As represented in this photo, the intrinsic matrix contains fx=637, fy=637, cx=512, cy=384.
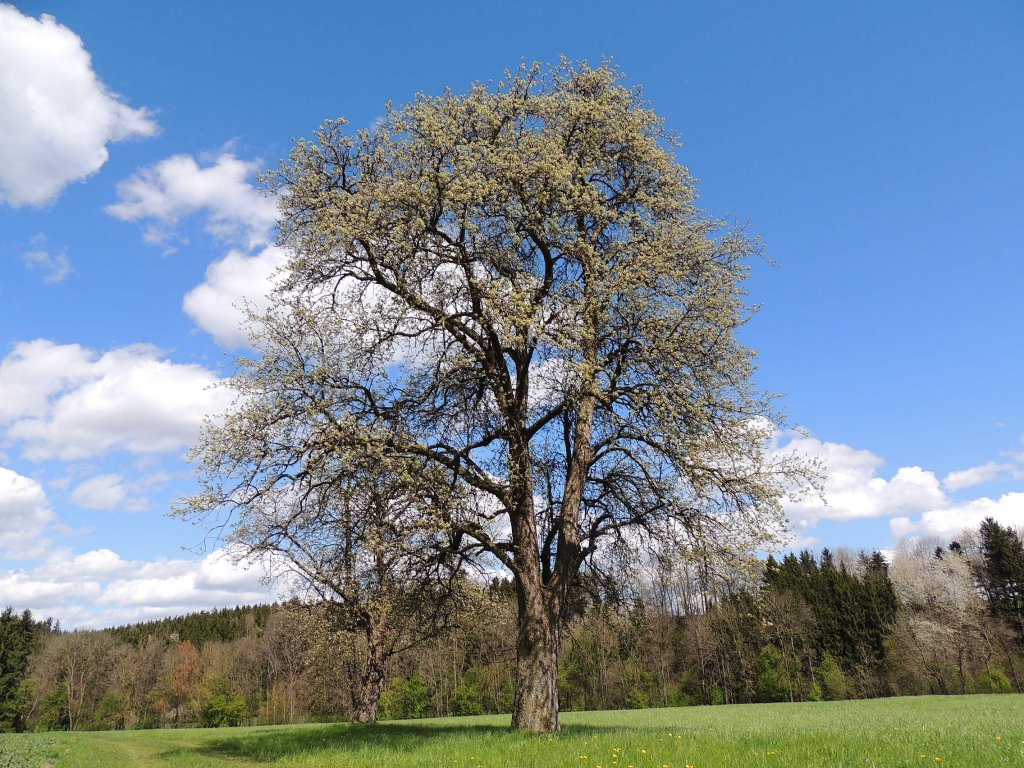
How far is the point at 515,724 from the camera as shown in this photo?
15328 millimetres

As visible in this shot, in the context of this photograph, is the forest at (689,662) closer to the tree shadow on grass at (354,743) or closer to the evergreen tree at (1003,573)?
the evergreen tree at (1003,573)

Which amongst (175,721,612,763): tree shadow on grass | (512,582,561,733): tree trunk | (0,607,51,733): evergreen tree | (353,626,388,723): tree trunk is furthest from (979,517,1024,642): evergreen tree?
(0,607,51,733): evergreen tree

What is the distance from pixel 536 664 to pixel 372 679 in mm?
17503

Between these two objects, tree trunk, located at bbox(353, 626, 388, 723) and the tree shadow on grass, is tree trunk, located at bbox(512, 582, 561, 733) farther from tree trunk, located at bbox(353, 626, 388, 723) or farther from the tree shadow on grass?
tree trunk, located at bbox(353, 626, 388, 723)

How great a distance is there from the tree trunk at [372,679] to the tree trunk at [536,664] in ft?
51.3

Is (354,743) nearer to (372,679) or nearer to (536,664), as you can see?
(536,664)

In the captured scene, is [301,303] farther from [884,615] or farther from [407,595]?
[884,615]

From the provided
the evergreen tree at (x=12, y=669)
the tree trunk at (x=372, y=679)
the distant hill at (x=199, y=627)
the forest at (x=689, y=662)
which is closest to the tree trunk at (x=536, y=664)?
the tree trunk at (x=372, y=679)

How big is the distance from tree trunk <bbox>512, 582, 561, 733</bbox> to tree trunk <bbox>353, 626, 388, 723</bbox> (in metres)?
15.6

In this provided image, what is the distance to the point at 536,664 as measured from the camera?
1566 cm

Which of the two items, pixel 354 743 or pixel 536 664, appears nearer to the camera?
pixel 536 664

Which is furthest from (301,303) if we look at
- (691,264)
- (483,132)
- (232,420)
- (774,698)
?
(774,698)

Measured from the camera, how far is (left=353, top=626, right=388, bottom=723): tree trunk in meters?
29.5

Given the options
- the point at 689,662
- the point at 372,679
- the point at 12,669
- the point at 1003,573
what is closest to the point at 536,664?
the point at 372,679
